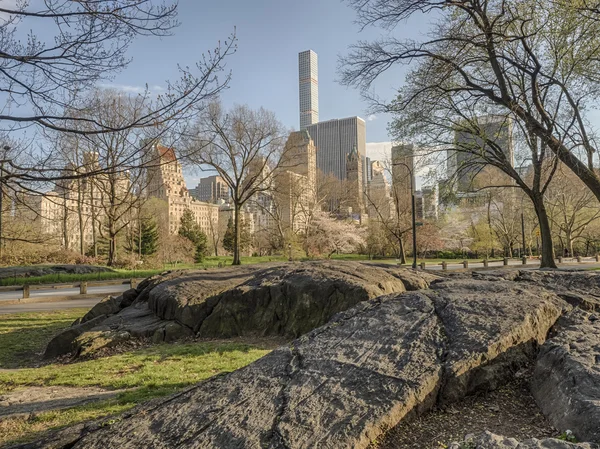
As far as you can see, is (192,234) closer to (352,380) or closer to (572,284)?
(572,284)

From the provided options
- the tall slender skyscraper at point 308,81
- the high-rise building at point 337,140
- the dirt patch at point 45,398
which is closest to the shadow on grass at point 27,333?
the dirt patch at point 45,398

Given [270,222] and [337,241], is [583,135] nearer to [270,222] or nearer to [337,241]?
[337,241]

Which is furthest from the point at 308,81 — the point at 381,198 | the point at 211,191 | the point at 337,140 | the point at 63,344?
the point at 63,344

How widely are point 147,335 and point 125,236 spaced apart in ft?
123

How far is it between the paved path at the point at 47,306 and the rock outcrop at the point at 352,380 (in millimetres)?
13332

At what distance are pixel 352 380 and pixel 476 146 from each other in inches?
606

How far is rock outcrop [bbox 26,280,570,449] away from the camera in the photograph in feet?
8.57

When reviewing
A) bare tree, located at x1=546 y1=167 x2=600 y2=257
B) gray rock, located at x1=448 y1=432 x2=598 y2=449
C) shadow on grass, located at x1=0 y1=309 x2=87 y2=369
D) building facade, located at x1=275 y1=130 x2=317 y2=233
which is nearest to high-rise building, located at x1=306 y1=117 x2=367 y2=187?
building facade, located at x1=275 y1=130 x2=317 y2=233

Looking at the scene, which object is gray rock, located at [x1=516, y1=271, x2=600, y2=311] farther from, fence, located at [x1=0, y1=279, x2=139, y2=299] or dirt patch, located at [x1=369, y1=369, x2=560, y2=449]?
fence, located at [x1=0, y1=279, x2=139, y2=299]

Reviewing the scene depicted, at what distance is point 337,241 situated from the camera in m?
45.9

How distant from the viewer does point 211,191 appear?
14100 cm

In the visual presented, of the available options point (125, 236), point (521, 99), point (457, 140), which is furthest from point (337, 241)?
point (521, 99)

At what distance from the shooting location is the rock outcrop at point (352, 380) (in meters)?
2.61

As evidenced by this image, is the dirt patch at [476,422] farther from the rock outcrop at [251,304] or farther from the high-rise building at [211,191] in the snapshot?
the high-rise building at [211,191]
